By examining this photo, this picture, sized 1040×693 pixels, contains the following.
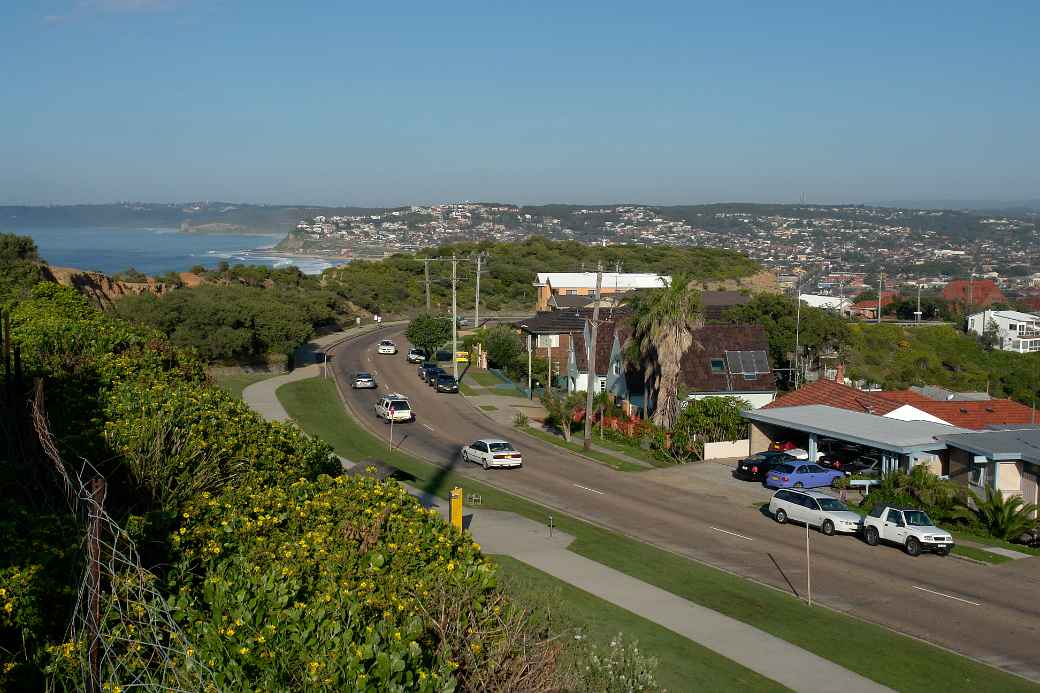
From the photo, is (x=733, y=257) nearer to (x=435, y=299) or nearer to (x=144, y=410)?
(x=435, y=299)

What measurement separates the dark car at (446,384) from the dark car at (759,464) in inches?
874

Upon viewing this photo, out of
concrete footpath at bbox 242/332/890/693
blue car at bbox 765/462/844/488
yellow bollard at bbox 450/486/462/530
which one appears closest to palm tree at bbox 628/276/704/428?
blue car at bbox 765/462/844/488

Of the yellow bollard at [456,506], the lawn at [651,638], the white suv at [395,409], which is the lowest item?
the white suv at [395,409]

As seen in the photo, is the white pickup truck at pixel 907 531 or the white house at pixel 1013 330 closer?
the white pickup truck at pixel 907 531

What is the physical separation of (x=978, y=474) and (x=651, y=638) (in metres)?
17.8

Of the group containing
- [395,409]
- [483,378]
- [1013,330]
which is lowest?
[1013,330]

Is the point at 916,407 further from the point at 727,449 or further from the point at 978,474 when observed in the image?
the point at 978,474

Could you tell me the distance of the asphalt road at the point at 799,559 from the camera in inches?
760

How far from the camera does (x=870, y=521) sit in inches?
1019

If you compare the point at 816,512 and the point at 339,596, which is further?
the point at 816,512

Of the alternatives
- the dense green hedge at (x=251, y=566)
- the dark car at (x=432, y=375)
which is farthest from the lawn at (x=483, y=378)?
→ the dense green hedge at (x=251, y=566)

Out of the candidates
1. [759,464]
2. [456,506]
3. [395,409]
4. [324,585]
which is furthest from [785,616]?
[395,409]

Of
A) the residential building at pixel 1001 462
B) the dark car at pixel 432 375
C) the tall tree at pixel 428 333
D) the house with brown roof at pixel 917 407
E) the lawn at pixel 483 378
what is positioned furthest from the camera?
the tall tree at pixel 428 333

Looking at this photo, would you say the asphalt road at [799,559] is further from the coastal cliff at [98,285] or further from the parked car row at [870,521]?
the coastal cliff at [98,285]
